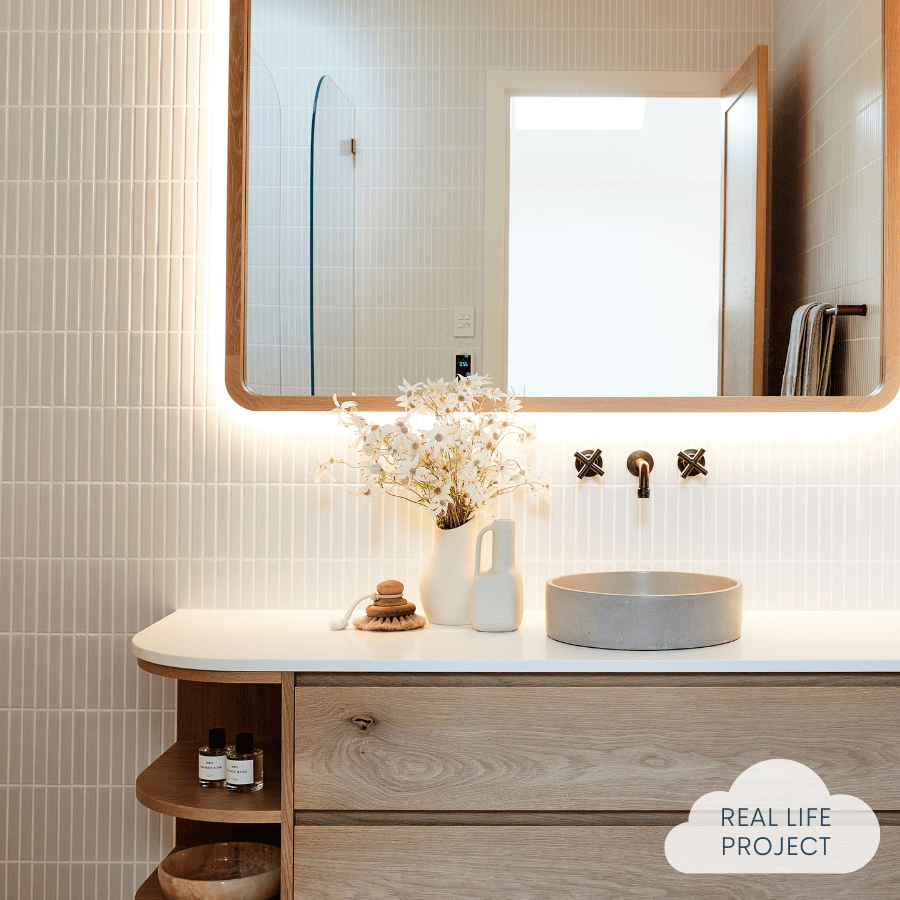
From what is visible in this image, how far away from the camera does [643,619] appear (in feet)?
4.59

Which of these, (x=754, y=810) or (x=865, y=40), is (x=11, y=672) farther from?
(x=865, y=40)

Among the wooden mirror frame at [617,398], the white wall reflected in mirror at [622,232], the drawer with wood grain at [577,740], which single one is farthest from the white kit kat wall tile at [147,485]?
the drawer with wood grain at [577,740]

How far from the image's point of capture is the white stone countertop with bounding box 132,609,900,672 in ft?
4.41

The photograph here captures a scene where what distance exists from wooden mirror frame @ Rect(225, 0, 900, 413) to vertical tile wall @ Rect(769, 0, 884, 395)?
0.06 ft

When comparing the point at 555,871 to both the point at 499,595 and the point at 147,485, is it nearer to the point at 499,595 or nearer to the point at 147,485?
the point at 499,595

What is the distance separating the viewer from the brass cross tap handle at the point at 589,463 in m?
1.75

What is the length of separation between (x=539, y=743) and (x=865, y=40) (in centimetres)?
145

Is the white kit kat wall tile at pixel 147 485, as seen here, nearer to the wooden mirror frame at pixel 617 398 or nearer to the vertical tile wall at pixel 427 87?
the wooden mirror frame at pixel 617 398

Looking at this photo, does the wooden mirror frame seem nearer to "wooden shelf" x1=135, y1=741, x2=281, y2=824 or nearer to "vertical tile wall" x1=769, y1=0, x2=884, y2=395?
"vertical tile wall" x1=769, y1=0, x2=884, y2=395

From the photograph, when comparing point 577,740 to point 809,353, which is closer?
point 577,740

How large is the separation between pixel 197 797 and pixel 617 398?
40.1 inches

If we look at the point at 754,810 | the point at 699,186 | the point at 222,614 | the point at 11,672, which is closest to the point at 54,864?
the point at 11,672

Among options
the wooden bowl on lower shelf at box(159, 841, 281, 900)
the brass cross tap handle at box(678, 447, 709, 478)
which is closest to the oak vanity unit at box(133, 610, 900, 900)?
the wooden bowl on lower shelf at box(159, 841, 281, 900)

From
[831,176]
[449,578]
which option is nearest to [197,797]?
[449,578]
